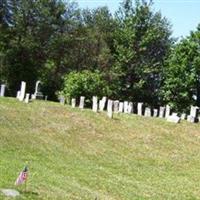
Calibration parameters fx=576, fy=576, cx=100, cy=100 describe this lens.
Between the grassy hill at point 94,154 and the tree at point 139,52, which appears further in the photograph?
the tree at point 139,52

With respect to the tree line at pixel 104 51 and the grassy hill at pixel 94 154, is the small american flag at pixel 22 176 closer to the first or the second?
the grassy hill at pixel 94 154

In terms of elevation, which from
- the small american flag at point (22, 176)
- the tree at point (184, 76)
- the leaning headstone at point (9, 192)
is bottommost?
the leaning headstone at point (9, 192)

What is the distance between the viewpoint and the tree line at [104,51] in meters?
61.4

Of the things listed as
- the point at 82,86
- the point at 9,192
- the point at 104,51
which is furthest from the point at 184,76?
the point at 9,192

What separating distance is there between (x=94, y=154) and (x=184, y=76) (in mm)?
34937

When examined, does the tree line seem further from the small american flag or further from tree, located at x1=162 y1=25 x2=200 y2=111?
the small american flag

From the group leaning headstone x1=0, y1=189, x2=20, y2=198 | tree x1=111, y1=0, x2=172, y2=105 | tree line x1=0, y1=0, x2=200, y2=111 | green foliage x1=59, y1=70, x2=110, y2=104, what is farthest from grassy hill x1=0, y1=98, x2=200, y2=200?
tree x1=111, y1=0, x2=172, y2=105

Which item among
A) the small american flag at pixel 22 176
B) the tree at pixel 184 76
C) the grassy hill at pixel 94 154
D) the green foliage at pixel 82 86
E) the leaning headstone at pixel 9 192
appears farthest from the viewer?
the tree at pixel 184 76

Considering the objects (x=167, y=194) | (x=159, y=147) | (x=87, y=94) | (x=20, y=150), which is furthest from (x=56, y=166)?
(x=87, y=94)

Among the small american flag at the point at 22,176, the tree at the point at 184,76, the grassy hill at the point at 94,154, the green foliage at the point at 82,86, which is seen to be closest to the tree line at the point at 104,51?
the tree at the point at 184,76

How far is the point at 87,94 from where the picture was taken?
164ft

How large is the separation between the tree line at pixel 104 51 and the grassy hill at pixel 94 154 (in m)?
22.2

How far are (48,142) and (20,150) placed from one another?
2.81 meters

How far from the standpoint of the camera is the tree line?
61.4 metres
